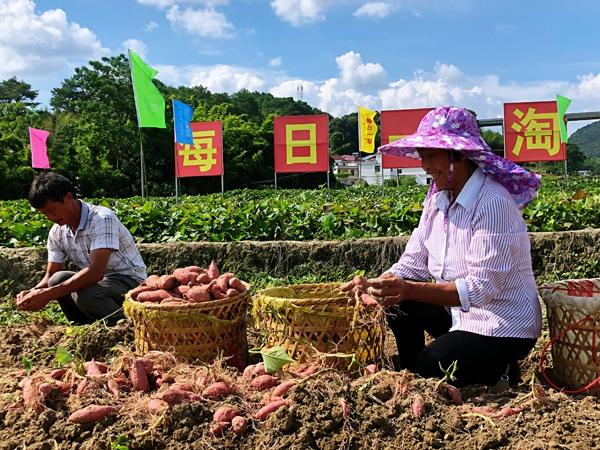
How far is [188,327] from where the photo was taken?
2.75 meters

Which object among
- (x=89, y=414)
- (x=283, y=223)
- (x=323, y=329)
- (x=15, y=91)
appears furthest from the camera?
(x=15, y=91)

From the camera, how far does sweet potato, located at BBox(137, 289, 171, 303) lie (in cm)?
286

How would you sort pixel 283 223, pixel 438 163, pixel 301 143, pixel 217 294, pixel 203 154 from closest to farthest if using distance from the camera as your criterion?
pixel 438 163 < pixel 217 294 < pixel 283 223 < pixel 301 143 < pixel 203 154

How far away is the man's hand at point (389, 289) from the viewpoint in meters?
2.39

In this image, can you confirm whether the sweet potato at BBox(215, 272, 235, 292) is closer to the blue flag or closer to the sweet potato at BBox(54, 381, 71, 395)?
the sweet potato at BBox(54, 381, 71, 395)

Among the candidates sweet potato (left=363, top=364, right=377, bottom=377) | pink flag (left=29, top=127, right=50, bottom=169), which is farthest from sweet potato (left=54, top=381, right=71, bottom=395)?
pink flag (left=29, top=127, right=50, bottom=169)

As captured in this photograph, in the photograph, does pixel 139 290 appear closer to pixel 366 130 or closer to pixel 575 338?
pixel 575 338

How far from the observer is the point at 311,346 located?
8.34 feet

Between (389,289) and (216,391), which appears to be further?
(389,289)

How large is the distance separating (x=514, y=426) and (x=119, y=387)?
1546mm

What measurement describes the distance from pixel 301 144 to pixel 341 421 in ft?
42.9

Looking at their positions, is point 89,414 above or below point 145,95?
below

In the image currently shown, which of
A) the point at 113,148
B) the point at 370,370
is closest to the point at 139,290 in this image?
the point at 370,370

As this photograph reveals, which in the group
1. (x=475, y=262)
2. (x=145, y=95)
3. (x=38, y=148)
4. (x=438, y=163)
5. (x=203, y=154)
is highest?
A: (x=145, y=95)
